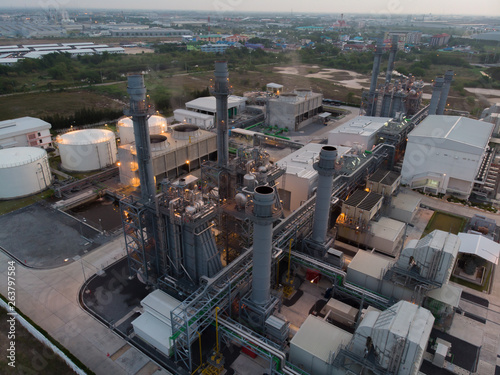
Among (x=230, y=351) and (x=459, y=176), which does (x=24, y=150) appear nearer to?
(x=230, y=351)

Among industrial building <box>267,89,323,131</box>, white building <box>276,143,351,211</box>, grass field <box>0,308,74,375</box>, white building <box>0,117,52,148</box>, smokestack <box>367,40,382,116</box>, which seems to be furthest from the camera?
industrial building <box>267,89,323,131</box>

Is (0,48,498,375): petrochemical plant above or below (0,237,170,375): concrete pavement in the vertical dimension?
above

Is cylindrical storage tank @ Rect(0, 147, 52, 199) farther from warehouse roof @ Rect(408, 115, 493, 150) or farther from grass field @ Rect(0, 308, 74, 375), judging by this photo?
warehouse roof @ Rect(408, 115, 493, 150)

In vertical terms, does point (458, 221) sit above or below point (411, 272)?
below

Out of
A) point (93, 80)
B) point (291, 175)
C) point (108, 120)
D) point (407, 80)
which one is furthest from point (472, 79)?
point (93, 80)

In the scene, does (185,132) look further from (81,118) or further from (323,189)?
(81,118)

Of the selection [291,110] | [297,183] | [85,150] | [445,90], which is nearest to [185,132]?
[85,150]

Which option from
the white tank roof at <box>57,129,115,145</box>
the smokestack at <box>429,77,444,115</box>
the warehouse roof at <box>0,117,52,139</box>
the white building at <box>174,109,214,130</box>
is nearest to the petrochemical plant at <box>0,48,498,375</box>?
the white tank roof at <box>57,129,115,145</box>
